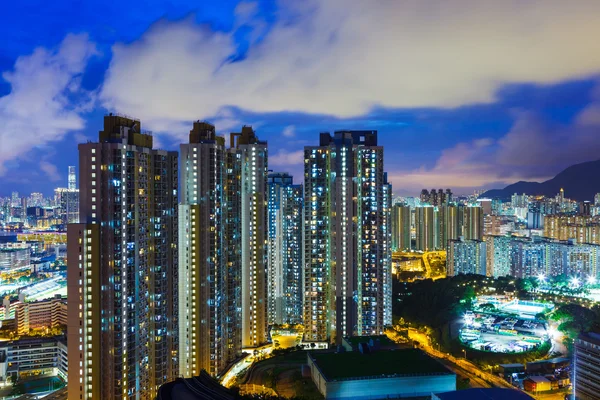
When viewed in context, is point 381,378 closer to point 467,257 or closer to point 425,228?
point 467,257

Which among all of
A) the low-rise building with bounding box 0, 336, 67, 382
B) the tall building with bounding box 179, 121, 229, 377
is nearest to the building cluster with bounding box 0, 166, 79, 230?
the low-rise building with bounding box 0, 336, 67, 382

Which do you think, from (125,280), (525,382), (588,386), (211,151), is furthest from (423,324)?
(125,280)

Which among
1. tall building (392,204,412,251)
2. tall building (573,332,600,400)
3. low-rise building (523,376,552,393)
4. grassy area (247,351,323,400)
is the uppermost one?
tall building (392,204,412,251)

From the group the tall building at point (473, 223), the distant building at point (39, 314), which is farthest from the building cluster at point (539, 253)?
the distant building at point (39, 314)

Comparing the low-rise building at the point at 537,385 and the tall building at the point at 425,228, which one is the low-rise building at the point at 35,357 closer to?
the low-rise building at the point at 537,385

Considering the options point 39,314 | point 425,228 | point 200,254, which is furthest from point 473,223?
point 200,254

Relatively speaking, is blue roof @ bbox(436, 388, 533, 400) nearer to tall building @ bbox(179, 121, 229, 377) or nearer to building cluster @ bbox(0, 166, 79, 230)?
tall building @ bbox(179, 121, 229, 377)
